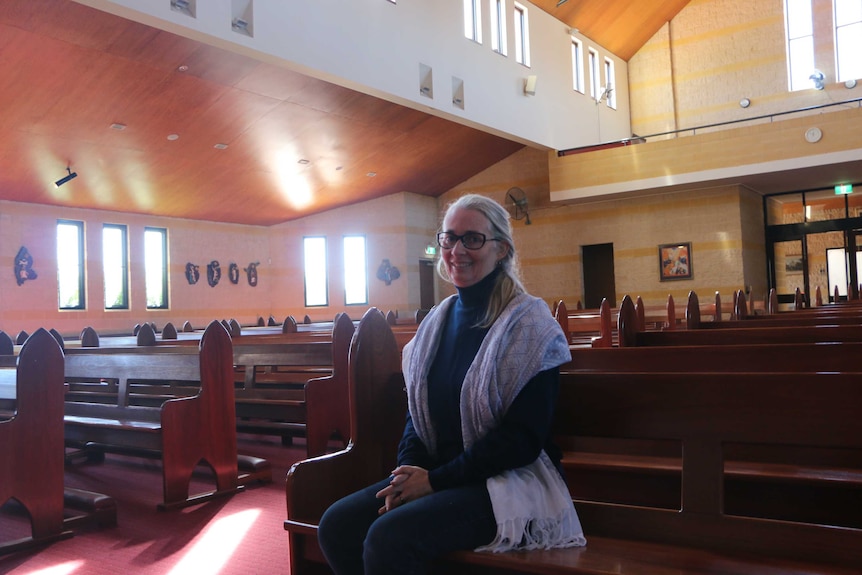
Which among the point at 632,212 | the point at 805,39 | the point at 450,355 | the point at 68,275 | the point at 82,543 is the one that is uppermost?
the point at 805,39

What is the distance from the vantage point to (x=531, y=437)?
1.56m

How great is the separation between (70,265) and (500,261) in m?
12.3

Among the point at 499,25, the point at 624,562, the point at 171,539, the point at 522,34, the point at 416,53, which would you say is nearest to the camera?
the point at 624,562

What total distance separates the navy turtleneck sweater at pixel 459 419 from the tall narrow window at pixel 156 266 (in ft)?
41.9

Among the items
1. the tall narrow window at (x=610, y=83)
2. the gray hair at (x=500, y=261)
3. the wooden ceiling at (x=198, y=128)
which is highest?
the tall narrow window at (x=610, y=83)

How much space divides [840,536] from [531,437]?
637mm

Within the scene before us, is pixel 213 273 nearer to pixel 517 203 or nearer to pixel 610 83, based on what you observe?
pixel 517 203

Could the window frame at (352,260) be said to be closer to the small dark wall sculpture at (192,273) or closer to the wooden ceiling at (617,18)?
the small dark wall sculpture at (192,273)

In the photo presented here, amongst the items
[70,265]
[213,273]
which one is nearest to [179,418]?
[70,265]

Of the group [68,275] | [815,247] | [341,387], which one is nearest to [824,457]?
[341,387]

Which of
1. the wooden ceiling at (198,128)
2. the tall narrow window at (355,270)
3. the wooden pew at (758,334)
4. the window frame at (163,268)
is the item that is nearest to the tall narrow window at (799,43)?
the wooden ceiling at (198,128)

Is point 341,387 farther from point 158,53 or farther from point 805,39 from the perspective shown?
point 805,39

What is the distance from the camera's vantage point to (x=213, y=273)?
14.5 metres

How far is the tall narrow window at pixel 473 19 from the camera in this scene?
12.1 m
